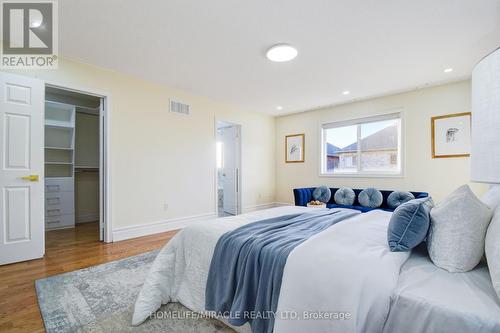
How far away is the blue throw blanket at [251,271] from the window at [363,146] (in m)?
3.48

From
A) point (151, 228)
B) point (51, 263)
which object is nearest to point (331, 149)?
point (151, 228)

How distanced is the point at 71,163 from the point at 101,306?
3.79 m

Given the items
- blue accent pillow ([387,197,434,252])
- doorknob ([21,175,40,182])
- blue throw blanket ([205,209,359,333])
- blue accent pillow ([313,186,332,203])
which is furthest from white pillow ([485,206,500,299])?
doorknob ([21,175,40,182])

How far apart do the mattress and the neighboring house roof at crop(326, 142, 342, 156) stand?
4330 mm

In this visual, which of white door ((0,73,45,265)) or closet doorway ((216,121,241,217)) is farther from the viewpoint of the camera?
closet doorway ((216,121,241,217))

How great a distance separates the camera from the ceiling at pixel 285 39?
208cm

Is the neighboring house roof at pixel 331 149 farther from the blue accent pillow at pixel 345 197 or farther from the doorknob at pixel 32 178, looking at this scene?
the doorknob at pixel 32 178

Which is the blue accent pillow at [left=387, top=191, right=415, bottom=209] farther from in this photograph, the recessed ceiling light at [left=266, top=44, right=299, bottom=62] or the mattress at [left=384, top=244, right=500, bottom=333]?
the mattress at [left=384, top=244, right=500, bottom=333]

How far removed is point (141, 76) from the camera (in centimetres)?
363

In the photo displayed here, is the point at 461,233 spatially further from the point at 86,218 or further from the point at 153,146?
the point at 86,218

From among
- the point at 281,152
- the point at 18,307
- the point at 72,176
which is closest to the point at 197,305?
the point at 18,307

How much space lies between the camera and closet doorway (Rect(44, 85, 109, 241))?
422 centimetres

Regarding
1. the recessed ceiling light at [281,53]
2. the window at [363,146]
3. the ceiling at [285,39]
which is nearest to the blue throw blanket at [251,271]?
the ceiling at [285,39]

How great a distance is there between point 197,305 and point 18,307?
1.43 m
